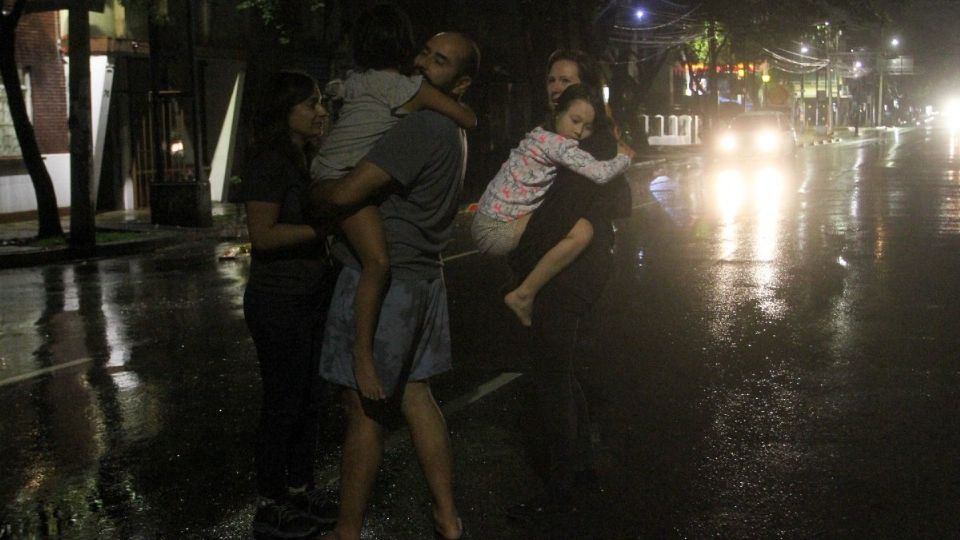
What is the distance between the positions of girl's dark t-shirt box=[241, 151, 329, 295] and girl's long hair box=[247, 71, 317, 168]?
0.04m

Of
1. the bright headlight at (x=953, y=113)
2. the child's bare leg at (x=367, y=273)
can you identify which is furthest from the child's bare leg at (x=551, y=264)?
the bright headlight at (x=953, y=113)

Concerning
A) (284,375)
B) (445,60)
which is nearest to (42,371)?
(284,375)

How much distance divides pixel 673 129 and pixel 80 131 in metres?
51.3

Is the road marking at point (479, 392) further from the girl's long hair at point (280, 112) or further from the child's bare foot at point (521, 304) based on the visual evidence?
the girl's long hair at point (280, 112)

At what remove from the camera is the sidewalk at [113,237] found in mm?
16188

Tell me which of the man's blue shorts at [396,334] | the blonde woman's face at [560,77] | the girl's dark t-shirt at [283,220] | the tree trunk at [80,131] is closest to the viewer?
the man's blue shorts at [396,334]

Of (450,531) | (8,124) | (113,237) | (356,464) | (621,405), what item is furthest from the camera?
(8,124)

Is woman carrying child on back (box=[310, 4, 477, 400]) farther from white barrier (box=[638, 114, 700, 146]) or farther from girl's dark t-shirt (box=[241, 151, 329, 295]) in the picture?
white barrier (box=[638, 114, 700, 146])

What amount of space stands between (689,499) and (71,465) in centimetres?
300

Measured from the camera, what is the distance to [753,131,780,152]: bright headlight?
3656 cm

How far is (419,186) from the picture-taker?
13.1ft

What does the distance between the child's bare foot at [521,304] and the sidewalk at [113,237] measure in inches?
485

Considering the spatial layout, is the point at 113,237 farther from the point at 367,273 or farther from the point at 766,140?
the point at 766,140

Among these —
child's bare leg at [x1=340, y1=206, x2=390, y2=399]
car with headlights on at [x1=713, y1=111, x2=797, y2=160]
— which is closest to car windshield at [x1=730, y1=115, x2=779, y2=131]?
car with headlights on at [x1=713, y1=111, x2=797, y2=160]
